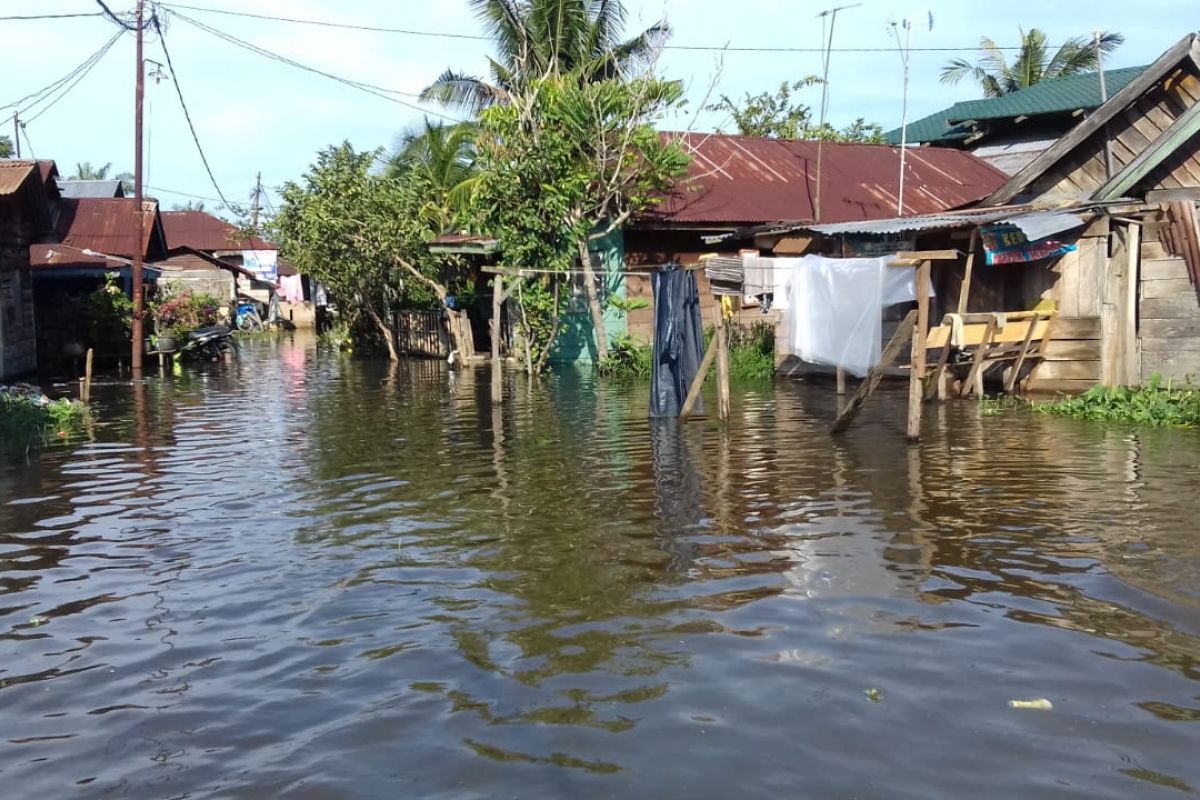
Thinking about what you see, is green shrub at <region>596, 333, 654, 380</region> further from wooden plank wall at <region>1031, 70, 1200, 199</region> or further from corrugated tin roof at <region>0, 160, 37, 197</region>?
corrugated tin roof at <region>0, 160, 37, 197</region>

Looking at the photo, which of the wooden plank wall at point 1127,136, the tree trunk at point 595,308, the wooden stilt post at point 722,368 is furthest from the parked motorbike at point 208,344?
the wooden plank wall at point 1127,136

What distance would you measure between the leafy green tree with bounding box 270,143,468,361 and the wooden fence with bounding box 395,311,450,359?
0.41 meters

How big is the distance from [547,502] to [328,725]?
15.1ft

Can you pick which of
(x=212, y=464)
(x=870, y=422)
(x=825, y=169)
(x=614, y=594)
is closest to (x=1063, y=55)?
(x=825, y=169)

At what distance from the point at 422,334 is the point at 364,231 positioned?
4052 millimetres

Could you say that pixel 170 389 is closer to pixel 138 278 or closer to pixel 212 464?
pixel 138 278

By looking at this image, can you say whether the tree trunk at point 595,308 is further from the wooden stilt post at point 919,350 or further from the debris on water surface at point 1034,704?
the debris on water surface at point 1034,704

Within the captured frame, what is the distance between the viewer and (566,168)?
20.5 metres

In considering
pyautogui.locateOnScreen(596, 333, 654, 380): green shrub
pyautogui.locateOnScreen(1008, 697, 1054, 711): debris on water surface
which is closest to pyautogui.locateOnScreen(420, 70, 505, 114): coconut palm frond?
pyautogui.locateOnScreen(596, 333, 654, 380): green shrub

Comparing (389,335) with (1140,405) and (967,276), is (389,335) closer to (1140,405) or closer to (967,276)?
(967,276)

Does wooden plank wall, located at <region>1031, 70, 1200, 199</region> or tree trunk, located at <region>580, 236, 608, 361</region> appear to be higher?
wooden plank wall, located at <region>1031, 70, 1200, 199</region>

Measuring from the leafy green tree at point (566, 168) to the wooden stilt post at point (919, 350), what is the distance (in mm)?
8999

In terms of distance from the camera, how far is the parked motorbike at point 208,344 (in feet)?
101

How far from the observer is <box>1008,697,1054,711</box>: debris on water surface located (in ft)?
15.2
